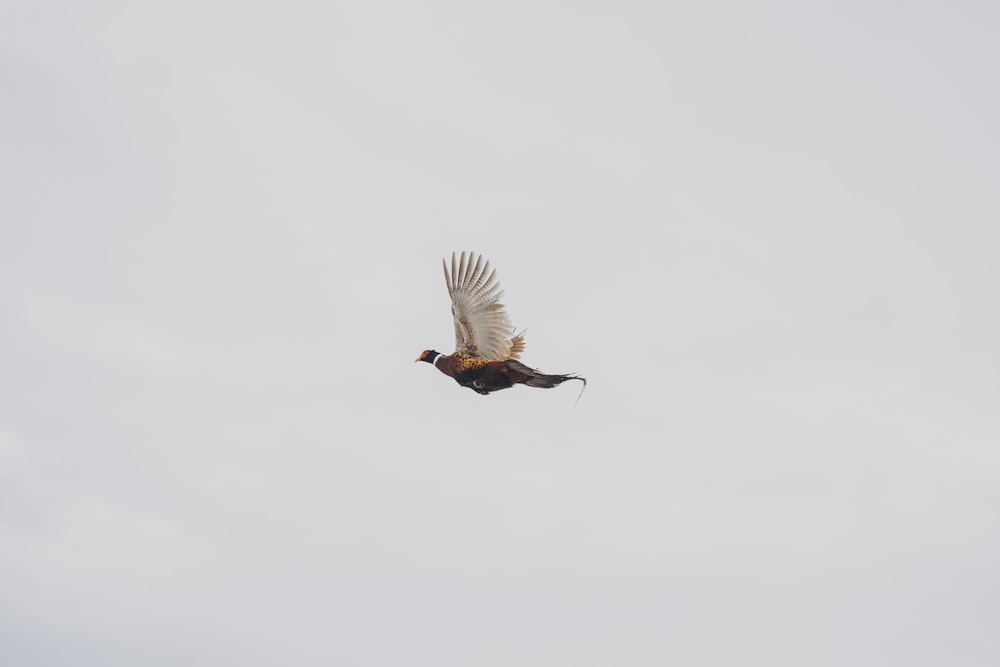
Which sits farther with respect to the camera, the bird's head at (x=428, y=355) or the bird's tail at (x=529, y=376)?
the bird's head at (x=428, y=355)

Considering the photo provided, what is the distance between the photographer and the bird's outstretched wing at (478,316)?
32031 mm

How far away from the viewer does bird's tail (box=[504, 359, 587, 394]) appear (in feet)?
94.7

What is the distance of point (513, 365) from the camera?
29.1 m

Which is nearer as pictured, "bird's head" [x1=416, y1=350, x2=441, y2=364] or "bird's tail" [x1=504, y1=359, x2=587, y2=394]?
"bird's tail" [x1=504, y1=359, x2=587, y2=394]

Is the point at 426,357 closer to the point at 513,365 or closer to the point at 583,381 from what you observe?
the point at 513,365

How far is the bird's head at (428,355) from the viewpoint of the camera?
32156 millimetres

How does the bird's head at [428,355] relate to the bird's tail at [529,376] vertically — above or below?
above

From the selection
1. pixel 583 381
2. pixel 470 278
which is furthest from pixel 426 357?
pixel 583 381

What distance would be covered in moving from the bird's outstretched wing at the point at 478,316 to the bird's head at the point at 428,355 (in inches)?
26.4

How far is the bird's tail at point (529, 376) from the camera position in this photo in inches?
1136

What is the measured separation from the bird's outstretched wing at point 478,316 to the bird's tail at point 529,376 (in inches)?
77.3

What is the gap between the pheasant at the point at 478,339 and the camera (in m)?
30.0

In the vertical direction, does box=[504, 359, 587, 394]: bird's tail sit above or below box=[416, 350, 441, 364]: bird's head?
below

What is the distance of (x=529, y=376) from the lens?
2917 cm
